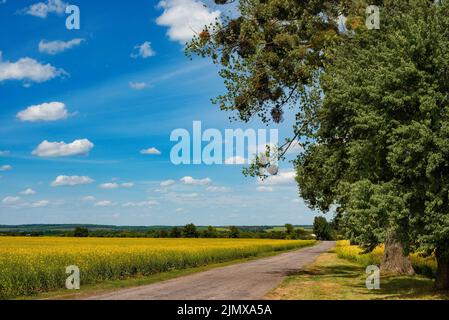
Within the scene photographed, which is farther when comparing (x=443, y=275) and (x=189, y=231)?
(x=189, y=231)

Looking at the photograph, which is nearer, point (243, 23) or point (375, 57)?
point (375, 57)

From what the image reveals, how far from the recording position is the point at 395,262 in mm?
31031

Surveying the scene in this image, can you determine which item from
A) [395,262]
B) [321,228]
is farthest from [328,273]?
[321,228]

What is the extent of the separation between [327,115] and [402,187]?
6.94m

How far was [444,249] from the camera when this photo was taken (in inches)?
760

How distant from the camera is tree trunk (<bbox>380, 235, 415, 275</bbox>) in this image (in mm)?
30656

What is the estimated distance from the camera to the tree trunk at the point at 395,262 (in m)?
30.7

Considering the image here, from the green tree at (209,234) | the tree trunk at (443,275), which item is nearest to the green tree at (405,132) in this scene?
the tree trunk at (443,275)

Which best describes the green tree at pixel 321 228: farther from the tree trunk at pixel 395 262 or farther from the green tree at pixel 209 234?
the tree trunk at pixel 395 262

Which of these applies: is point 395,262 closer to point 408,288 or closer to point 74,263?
point 408,288

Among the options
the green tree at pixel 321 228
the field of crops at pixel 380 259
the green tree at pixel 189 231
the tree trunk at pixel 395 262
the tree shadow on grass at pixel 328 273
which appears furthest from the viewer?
the green tree at pixel 321 228

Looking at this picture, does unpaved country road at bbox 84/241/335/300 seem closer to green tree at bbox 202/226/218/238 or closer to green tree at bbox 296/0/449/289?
green tree at bbox 296/0/449/289
